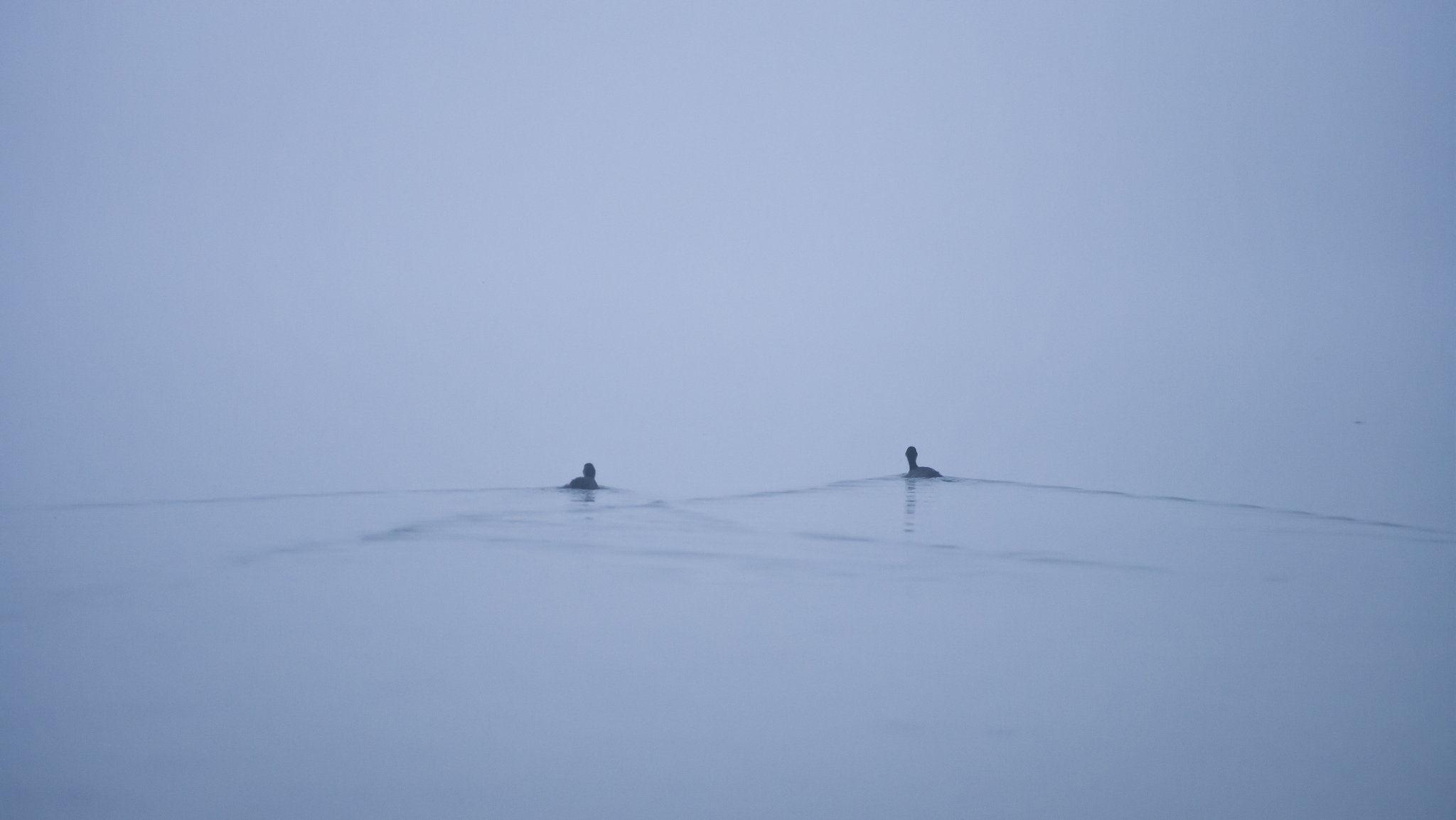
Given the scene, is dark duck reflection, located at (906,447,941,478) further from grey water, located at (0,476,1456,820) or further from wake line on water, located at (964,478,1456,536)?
grey water, located at (0,476,1456,820)

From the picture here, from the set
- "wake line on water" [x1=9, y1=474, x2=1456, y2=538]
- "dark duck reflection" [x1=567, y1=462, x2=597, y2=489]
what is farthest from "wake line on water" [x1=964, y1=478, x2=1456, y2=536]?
"dark duck reflection" [x1=567, y1=462, x2=597, y2=489]

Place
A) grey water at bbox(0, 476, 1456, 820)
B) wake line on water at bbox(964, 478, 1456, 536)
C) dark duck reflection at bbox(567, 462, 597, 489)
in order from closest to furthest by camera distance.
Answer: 1. grey water at bbox(0, 476, 1456, 820)
2. wake line on water at bbox(964, 478, 1456, 536)
3. dark duck reflection at bbox(567, 462, 597, 489)

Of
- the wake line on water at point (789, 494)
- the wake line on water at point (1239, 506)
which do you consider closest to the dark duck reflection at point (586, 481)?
the wake line on water at point (789, 494)

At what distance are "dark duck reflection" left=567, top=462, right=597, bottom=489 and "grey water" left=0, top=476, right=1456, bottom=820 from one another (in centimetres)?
565

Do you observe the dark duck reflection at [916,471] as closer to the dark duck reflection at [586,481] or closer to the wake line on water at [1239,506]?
the wake line on water at [1239,506]

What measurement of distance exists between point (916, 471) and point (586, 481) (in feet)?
21.3

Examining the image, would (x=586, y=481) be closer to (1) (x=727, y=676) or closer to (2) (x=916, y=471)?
(2) (x=916, y=471)

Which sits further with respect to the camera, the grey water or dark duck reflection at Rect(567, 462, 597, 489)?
dark duck reflection at Rect(567, 462, 597, 489)

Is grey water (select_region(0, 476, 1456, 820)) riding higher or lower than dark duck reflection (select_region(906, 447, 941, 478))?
lower

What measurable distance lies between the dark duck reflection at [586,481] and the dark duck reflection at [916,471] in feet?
20.3

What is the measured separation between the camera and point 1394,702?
7.17 m

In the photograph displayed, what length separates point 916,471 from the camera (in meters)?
21.7

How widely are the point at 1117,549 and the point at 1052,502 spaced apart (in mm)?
5072

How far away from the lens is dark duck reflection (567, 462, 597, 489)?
19.9 meters
